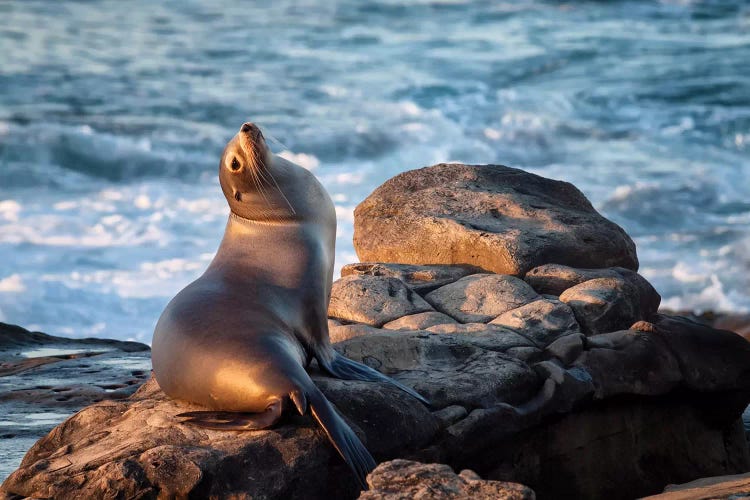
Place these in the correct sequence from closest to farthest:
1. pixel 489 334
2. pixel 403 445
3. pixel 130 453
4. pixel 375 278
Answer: pixel 130 453
pixel 403 445
pixel 489 334
pixel 375 278

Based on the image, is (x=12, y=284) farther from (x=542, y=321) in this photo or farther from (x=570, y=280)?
(x=542, y=321)

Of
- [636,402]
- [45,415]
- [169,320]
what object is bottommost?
[45,415]

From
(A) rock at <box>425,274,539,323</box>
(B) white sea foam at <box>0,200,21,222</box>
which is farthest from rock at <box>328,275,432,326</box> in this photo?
(B) white sea foam at <box>0,200,21,222</box>

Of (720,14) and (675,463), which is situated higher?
(720,14)

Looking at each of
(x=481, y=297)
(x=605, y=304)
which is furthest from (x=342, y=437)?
(x=605, y=304)

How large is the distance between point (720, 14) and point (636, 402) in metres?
23.5

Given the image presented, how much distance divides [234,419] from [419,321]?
165 centimetres

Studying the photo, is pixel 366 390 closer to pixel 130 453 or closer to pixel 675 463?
pixel 130 453

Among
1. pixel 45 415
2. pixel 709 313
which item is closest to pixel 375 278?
pixel 45 415

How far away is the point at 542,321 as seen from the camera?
5.74 metres

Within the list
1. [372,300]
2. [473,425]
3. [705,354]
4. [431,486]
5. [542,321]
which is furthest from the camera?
[372,300]

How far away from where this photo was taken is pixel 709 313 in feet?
37.2

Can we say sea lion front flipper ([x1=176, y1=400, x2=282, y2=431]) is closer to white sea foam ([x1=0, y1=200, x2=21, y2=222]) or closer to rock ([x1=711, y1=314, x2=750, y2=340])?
rock ([x1=711, y1=314, x2=750, y2=340])

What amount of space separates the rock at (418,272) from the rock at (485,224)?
0.14m
